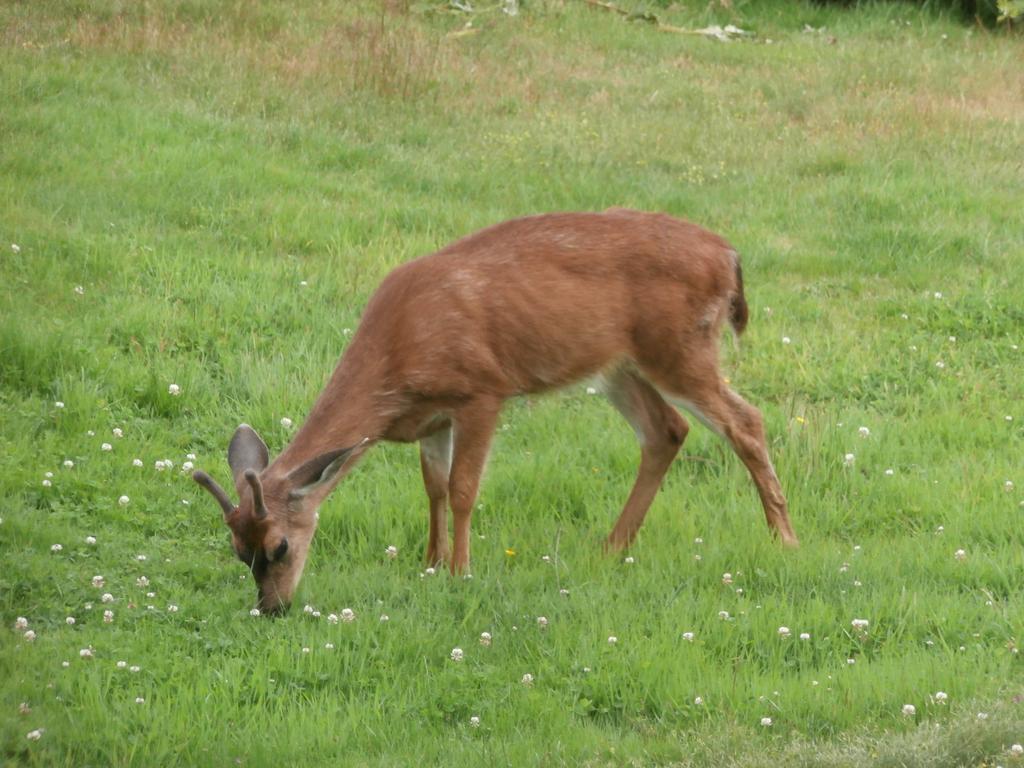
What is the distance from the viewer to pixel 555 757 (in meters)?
5.94

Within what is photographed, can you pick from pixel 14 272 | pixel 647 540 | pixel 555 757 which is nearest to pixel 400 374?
pixel 647 540

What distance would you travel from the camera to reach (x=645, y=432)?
28.1ft

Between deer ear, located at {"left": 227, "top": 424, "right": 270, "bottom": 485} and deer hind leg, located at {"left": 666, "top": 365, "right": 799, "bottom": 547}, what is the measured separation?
78.9 inches

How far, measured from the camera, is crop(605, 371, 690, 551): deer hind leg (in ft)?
27.3

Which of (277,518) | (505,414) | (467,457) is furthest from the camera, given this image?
(505,414)

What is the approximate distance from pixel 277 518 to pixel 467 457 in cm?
104

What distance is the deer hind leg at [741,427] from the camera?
8.12 metres

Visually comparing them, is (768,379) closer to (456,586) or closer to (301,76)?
(456,586)

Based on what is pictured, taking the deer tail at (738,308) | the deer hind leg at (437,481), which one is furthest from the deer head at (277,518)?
the deer tail at (738,308)

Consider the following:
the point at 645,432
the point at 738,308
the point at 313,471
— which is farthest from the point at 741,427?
the point at 313,471

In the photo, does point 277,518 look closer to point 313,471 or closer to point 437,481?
point 313,471

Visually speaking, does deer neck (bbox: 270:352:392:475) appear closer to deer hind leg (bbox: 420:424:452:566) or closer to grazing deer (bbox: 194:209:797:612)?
grazing deer (bbox: 194:209:797:612)

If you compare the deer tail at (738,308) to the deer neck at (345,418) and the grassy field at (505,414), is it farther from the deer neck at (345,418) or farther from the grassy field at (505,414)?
the deer neck at (345,418)

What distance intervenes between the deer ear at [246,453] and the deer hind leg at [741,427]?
2003 millimetres
